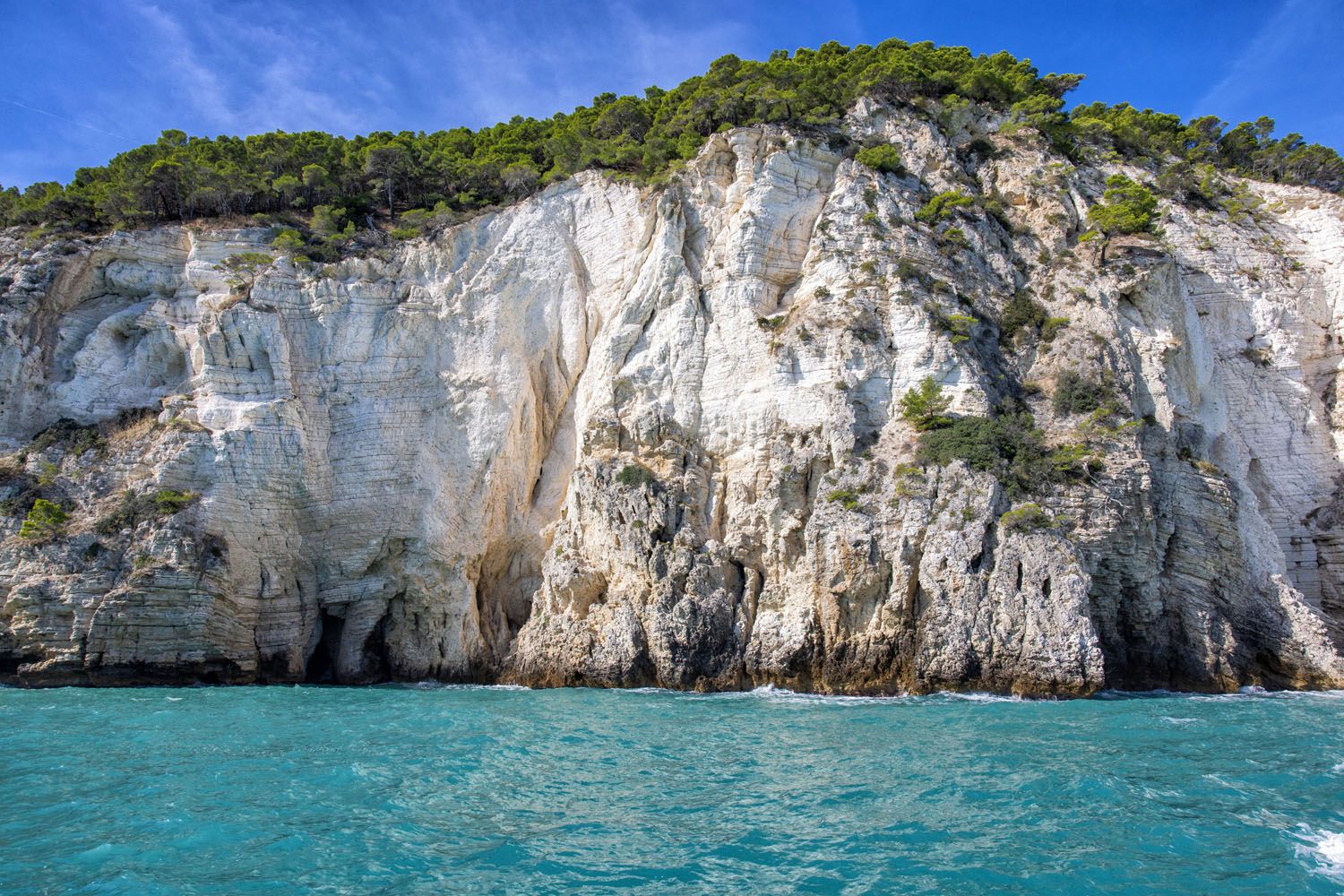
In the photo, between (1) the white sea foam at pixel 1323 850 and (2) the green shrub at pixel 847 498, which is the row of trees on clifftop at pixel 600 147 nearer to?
(2) the green shrub at pixel 847 498

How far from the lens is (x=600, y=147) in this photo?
3438 cm

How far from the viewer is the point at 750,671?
77.6 feet

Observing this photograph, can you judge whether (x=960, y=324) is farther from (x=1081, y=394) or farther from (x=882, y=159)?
(x=882, y=159)

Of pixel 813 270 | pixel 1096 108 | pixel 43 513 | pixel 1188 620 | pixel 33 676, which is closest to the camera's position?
pixel 1188 620

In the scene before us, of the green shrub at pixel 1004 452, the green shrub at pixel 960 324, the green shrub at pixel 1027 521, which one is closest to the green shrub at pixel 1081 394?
the green shrub at pixel 1004 452

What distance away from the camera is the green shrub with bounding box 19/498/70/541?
2606 centimetres

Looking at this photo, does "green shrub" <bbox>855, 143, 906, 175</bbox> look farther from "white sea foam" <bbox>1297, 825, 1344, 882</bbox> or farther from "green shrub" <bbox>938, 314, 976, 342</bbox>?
"white sea foam" <bbox>1297, 825, 1344, 882</bbox>

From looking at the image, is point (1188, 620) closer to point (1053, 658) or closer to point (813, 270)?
point (1053, 658)

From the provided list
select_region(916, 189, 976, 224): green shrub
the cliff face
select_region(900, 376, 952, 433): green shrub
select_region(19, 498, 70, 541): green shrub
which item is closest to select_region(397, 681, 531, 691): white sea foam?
the cliff face

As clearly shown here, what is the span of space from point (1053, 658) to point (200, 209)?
3696 centimetres

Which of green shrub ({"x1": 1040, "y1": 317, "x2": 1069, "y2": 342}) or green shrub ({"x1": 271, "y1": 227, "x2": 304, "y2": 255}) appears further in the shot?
green shrub ({"x1": 271, "y1": 227, "x2": 304, "y2": 255})

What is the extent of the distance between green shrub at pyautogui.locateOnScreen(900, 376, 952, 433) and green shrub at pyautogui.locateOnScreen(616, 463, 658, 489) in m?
8.51

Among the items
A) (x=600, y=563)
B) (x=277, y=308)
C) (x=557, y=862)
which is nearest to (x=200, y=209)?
(x=277, y=308)

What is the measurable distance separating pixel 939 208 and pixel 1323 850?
1044 inches
